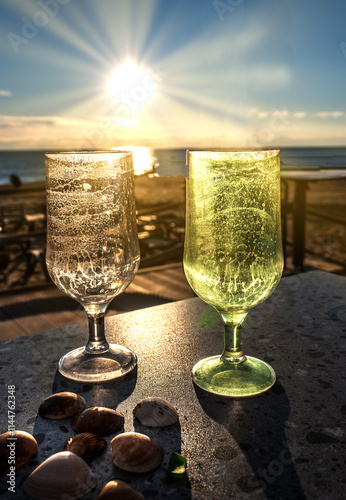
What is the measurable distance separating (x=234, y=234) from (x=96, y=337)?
35 cm

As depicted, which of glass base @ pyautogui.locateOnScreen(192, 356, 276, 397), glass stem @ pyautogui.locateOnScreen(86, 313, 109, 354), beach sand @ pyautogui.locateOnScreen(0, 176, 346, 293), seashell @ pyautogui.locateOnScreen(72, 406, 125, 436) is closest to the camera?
seashell @ pyautogui.locateOnScreen(72, 406, 125, 436)

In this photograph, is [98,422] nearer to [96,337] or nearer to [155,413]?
[155,413]

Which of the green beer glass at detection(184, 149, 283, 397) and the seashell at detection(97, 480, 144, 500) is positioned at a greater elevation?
the green beer glass at detection(184, 149, 283, 397)

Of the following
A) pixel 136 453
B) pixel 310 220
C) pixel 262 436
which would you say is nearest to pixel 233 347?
pixel 262 436

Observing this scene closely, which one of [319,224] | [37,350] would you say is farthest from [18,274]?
[319,224]

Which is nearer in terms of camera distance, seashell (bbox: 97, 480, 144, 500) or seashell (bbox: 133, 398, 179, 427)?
seashell (bbox: 97, 480, 144, 500)

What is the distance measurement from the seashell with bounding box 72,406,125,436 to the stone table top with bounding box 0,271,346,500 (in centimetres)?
2

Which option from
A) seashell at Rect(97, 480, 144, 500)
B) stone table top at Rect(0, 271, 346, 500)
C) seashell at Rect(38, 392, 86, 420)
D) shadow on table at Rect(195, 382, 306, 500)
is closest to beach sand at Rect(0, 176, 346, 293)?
stone table top at Rect(0, 271, 346, 500)

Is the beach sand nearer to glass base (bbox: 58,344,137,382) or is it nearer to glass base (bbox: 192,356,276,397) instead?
→ glass base (bbox: 58,344,137,382)

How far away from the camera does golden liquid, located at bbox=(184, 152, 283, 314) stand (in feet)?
2.38

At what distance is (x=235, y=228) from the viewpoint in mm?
725

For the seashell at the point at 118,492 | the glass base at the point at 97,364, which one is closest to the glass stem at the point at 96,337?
the glass base at the point at 97,364

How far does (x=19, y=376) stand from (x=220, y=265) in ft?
1.32

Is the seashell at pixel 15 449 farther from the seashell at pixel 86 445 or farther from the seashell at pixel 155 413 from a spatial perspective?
the seashell at pixel 155 413
